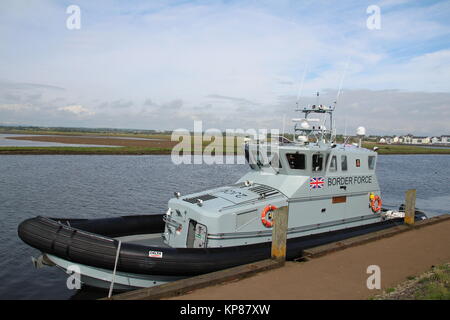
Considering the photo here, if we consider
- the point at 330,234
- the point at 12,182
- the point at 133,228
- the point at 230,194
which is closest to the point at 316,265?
the point at 330,234

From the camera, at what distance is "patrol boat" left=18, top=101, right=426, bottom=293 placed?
673cm

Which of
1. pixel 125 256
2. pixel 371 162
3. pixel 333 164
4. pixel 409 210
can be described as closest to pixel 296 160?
pixel 333 164

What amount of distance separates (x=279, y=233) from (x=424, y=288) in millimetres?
2502

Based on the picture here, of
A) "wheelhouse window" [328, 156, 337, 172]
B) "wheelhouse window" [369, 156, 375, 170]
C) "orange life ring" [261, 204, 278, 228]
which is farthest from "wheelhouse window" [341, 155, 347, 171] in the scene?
"orange life ring" [261, 204, 278, 228]

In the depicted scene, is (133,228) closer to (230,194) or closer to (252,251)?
(230,194)

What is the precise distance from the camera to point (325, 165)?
850cm

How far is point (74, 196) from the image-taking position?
18016 millimetres

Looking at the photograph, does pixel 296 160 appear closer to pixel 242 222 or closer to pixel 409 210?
pixel 242 222

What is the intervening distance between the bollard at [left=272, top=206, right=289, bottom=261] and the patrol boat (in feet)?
1.85

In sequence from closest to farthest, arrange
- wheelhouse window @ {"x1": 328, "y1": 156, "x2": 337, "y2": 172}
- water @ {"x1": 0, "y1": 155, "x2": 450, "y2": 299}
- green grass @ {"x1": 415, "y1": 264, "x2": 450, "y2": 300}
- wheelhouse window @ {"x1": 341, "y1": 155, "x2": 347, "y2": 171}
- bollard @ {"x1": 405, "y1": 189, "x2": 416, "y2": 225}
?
1. green grass @ {"x1": 415, "y1": 264, "x2": 450, "y2": 300}
2. water @ {"x1": 0, "y1": 155, "x2": 450, "y2": 299}
3. wheelhouse window @ {"x1": 328, "y1": 156, "x2": 337, "y2": 172}
4. wheelhouse window @ {"x1": 341, "y1": 155, "x2": 347, "y2": 171}
5. bollard @ {"x1": 405, "y1": 189, "x2": 416, "y2": 225}

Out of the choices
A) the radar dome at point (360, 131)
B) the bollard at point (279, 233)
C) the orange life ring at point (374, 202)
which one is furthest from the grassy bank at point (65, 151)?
the bollard at point (279, 233)

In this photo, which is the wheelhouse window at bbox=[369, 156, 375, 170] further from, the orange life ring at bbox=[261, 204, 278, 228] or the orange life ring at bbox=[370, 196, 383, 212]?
the orange life ring at bbox=[261, 204, 278, 228]

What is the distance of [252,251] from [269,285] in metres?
1.52

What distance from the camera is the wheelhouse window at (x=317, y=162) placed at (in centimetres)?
834
